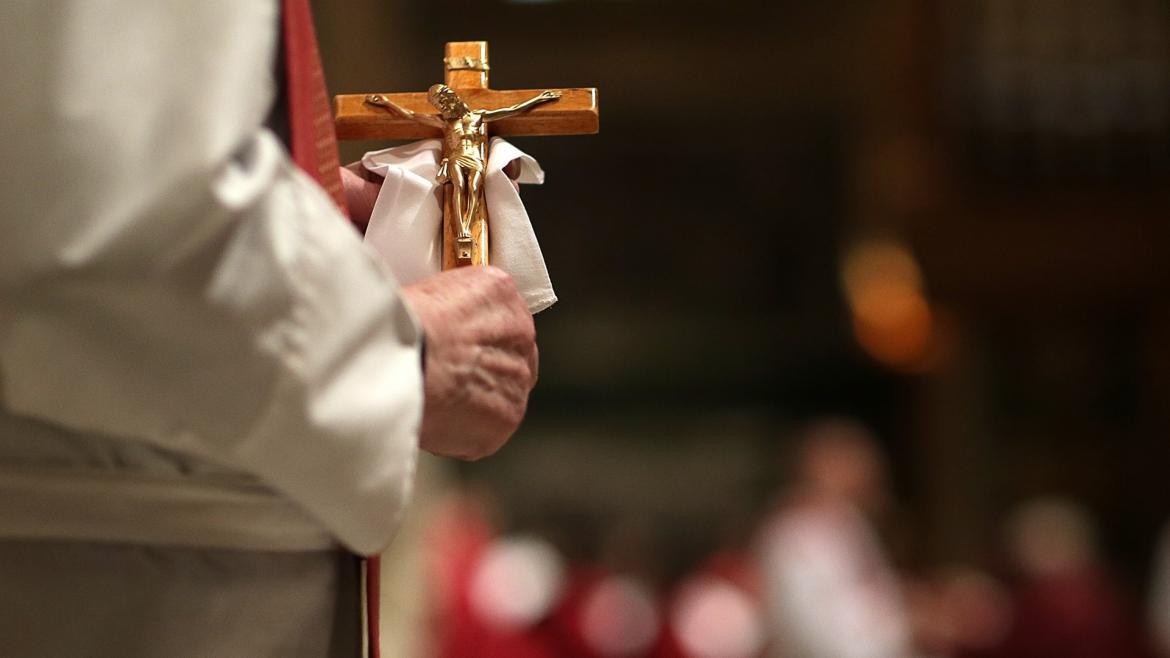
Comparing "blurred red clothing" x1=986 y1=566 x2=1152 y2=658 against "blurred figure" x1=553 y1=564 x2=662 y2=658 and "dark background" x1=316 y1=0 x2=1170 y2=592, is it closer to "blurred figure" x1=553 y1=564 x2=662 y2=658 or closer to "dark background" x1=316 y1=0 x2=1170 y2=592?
"blurred figure" x1=553 y1=564 x2=662 y2=658

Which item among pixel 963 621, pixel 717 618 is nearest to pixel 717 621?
pixel 717 618

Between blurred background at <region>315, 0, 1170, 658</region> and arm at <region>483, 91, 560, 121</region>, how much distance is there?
590 cm

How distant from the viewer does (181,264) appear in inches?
35.0

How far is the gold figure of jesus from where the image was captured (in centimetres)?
130

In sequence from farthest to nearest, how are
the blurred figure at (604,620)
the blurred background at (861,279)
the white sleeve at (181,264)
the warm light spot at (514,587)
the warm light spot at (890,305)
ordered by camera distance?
1. the warm light spot at (890,305)
2. the blurred background at (861,279)
3. the blurred figure at (604,620)
4. the warm light spot at (514,587)
5. the white sleeve at (181,264)

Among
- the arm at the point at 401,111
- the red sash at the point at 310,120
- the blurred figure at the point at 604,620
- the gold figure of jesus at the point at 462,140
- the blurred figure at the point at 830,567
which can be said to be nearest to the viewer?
the red sash at the point at 310,120

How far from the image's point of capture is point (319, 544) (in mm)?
1074

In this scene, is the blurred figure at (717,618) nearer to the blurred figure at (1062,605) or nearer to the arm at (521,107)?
the blurred figure at (1062,605)

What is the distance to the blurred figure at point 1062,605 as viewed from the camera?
6617 mm

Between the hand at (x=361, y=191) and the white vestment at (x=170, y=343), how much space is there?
13.8 inches

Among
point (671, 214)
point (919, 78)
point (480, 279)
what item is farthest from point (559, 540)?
point (480, 279)

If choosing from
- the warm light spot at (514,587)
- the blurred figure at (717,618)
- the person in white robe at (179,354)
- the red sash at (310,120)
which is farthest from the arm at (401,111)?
the blurred figure at (717,618)

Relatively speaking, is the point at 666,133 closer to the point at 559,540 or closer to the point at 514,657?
the point at 559,540

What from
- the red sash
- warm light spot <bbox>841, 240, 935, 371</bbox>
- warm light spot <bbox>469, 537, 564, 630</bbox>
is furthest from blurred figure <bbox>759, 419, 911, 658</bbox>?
the red sash
